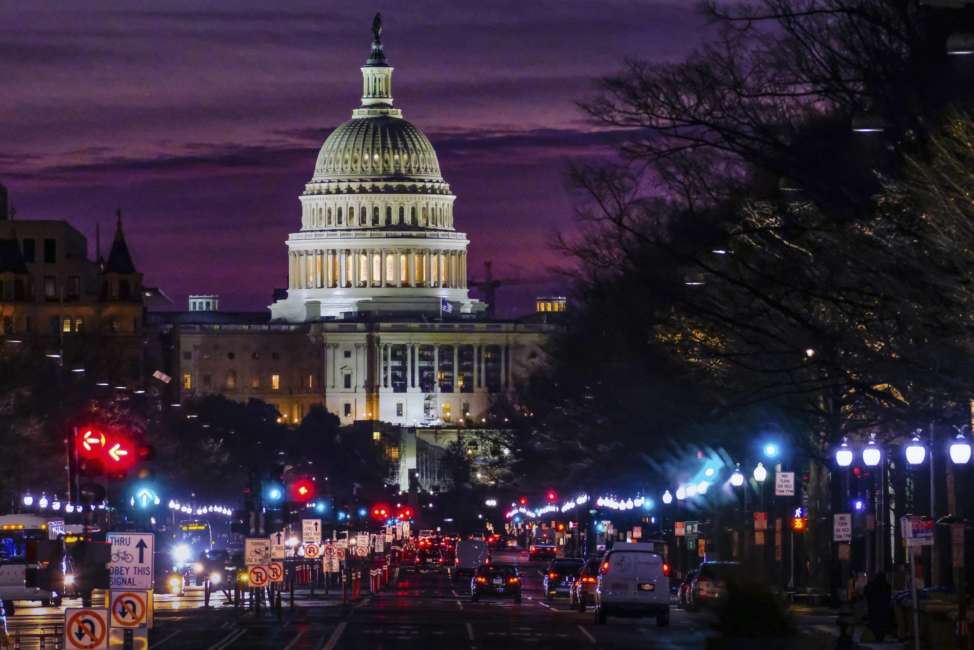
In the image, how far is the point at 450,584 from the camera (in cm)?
10200

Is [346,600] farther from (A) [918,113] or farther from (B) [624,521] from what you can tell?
(B) [624,521]

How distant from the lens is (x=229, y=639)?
5216 centimetres

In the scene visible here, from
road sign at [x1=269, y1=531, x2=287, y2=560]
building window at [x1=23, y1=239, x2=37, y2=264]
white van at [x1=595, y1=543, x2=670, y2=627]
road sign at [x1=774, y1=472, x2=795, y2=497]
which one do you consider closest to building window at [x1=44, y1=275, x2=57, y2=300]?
building window at [x1=23, y1=239, x2=37, y2=264]

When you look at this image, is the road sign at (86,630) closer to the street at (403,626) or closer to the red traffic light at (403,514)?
the street at (403,626)

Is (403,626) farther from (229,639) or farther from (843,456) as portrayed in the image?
(843,456)

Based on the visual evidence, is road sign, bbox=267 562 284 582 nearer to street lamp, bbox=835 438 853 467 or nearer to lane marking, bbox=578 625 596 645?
lane marking, bbox=578 625 596 645

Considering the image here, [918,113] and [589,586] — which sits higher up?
[918,113]

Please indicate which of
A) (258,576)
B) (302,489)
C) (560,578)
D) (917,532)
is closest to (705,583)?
(302,489)

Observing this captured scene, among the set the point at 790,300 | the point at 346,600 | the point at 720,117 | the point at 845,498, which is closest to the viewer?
the point at 720,117

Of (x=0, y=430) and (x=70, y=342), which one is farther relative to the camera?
(x=70, y=342)

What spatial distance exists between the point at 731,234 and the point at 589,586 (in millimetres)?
29855

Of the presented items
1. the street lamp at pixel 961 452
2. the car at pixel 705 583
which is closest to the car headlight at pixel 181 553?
the car at pixel 705 583

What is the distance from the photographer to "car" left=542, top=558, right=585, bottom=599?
276ft

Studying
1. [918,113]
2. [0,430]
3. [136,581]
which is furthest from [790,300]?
[0,430]
